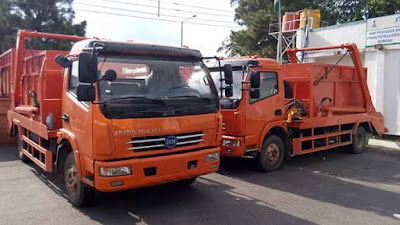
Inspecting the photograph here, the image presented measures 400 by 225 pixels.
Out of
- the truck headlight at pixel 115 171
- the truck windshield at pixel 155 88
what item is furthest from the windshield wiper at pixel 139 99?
the truck headlight at pixel 115 171

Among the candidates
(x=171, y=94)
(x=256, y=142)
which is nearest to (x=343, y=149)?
(x=256, y=142)

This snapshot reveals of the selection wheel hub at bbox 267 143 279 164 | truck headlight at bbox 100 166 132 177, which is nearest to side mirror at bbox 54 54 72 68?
truck headlight at bbox 100 166 132 177

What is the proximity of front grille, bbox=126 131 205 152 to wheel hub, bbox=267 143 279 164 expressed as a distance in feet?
9.27

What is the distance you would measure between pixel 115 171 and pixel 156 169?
56 cm

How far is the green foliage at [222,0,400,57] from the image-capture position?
27.4 metres

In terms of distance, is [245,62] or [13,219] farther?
[245,62]

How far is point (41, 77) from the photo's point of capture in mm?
6305

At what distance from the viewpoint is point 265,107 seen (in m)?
7.54

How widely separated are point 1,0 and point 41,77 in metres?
24.7

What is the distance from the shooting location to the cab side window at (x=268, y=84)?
24.9 feet

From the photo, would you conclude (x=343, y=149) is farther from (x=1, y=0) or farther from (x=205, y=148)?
(x=1, y=0)

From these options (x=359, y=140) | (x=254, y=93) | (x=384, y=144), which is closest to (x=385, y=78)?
(x=384, y=144)

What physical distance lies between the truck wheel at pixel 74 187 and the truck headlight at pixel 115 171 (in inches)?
28.7

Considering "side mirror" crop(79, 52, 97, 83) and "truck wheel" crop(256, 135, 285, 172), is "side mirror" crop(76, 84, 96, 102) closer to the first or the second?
"side mirror" crop(79, 52, 97, 83)
